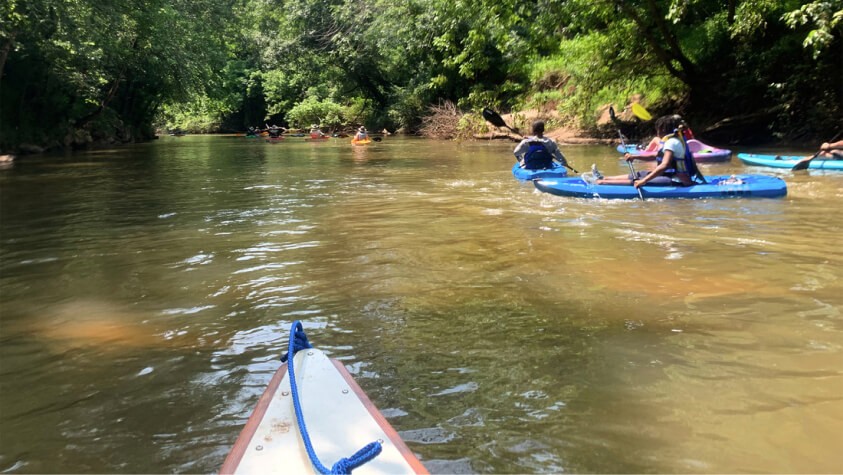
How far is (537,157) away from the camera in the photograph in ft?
33.6

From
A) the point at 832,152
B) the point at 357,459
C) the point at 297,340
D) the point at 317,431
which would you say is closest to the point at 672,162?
the point at 832,152

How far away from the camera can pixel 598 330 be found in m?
3.63

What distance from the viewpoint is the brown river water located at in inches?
98.9

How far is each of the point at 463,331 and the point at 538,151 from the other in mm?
6944

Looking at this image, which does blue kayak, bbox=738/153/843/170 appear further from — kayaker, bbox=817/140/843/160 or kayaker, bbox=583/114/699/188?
kayaker, bbox=583/114/699/188

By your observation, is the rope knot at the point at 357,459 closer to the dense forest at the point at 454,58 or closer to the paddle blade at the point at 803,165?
the paddle blade at the point at 803,165

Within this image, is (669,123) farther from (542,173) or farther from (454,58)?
(454,58)

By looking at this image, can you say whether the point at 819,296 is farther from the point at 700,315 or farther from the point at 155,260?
the point at 155,260

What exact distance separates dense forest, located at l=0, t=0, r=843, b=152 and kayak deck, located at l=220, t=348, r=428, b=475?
38.0 ft

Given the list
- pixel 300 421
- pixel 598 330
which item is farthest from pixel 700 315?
pixel 300 421

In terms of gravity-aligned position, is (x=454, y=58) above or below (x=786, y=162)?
above

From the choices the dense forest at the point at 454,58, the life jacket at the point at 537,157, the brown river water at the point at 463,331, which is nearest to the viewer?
the brown river water at the point at 463,331

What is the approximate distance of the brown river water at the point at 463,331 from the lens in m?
2.51

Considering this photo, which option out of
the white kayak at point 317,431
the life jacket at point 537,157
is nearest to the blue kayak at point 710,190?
the life jacket at point 537,157
